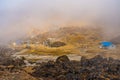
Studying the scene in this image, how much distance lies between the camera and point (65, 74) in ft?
76.5

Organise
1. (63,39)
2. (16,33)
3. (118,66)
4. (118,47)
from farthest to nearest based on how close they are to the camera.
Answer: (16,33), (63,39), (118,47), (118,66)

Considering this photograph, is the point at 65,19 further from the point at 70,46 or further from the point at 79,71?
the point at 79,71

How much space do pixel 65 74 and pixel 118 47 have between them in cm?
2650

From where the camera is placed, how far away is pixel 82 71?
23.2 metres

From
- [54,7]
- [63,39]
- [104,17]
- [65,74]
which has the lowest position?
[65,74]

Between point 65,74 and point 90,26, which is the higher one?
point 90,26

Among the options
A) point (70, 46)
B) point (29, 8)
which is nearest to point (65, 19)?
point (29, 8)

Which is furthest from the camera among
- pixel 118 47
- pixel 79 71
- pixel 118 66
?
pixel 118 47

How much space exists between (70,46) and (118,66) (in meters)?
29.0

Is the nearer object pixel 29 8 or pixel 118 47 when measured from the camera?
pixel 118 47

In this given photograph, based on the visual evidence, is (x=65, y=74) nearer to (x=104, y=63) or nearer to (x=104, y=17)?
(x=104, y=63)

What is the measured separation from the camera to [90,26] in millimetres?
70625

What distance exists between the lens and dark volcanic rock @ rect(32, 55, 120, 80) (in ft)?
71.6

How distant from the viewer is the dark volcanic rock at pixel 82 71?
21812 millimetres
